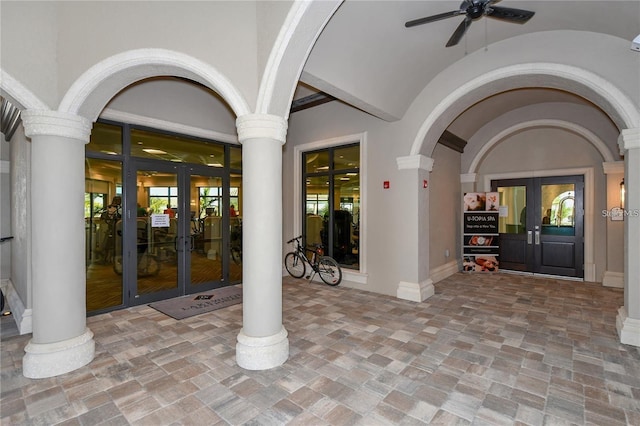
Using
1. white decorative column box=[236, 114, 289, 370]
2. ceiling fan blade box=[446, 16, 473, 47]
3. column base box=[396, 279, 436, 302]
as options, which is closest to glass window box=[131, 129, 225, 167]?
white decorative column box=[236, 114, 289, 370]

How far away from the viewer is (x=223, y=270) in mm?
6012

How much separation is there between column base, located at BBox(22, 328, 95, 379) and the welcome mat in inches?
53.9

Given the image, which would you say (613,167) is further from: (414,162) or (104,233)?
(104,233)

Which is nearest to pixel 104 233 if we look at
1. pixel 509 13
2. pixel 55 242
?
pixel 55 242

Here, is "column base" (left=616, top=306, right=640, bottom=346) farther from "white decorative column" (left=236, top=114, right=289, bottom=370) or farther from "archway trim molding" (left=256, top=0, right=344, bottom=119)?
"archway trim molding" (left=256, top=0, right=344, bottom=119)

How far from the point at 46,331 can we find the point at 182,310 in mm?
1841

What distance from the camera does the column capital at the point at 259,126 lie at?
2.97 m

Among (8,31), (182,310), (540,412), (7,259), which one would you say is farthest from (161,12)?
(7,259)

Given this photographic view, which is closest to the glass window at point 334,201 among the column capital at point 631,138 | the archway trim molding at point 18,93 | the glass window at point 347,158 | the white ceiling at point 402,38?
the glass window at point 347,158

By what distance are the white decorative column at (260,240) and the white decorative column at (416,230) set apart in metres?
2.83

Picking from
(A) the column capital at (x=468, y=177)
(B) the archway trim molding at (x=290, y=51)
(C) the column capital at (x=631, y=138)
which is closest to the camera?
(B) the archway trim molding at (x=290, y=51)

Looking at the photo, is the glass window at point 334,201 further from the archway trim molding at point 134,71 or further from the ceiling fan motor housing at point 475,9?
the archway trim molding at point 134,71

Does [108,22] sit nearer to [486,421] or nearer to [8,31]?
[8,31]

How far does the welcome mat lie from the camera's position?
4637mm
